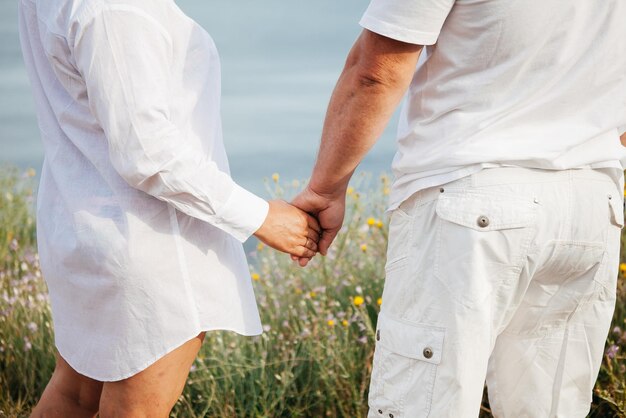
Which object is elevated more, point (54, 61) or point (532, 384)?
point (54, 61)

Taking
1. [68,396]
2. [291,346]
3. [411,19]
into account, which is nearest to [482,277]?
[411,19]

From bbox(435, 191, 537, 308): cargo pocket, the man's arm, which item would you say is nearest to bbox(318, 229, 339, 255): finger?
the man's arm

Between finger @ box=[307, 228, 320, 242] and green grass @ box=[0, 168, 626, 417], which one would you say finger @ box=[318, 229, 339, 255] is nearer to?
finger @ box=[307, 228, 320, 242]

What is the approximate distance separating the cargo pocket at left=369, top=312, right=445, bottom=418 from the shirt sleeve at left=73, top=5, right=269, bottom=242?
0.52 meters

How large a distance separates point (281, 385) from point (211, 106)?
1595 mm

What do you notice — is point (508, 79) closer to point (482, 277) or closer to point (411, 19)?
point (411, 19)

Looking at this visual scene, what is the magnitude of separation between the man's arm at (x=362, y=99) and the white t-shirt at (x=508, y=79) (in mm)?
58

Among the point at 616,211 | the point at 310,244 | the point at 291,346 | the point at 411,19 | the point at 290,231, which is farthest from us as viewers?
the point at 291,346

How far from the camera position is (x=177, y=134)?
6.34 ft

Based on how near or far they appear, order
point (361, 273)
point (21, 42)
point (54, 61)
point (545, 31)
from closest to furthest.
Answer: point (545, 31)
point (54, 61)
point (21, 42)
point (361, 273)

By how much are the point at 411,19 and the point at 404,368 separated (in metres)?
0.78

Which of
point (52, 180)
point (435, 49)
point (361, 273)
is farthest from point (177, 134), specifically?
point (361, 273)

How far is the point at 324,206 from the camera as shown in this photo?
2.38m

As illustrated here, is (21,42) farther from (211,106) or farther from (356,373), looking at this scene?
(356,373)
